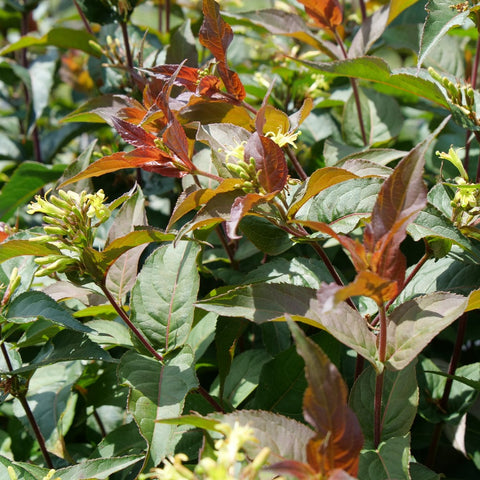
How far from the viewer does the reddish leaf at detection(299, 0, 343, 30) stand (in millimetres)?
1233

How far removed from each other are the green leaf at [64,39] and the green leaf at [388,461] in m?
1.25

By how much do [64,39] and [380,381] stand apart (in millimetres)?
1254

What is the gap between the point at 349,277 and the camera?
1369 mm

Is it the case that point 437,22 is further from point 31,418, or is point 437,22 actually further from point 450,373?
point 31,418

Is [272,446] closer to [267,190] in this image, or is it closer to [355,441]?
[355,441]

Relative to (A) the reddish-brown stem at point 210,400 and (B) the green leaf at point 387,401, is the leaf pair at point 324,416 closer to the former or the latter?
(B) the green leaf at point 387,401

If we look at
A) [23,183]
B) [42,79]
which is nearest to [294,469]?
[23,183]

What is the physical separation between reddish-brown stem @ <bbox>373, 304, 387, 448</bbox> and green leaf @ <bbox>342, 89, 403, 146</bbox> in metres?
0.79

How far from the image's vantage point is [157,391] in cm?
84

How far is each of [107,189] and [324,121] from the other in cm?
64

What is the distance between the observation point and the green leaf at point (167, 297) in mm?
948

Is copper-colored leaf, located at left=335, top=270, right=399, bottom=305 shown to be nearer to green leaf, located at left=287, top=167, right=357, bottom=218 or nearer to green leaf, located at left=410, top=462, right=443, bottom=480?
green leaf, located at left=287, top=167, right=357, bottom=218

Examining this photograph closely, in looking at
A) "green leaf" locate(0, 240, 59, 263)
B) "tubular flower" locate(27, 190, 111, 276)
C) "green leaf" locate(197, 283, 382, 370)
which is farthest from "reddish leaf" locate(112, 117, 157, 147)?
"green leaf" locate(197, 283, 382, 370)

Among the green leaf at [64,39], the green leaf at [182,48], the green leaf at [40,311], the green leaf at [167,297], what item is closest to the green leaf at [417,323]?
the green leaf at [167,297]
